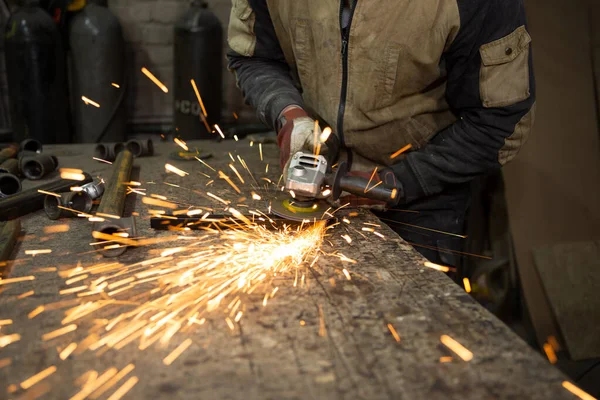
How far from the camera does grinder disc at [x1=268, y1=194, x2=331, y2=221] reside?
5.80 feet

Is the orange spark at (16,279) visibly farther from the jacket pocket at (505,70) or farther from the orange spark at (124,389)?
the jacket pocket at (505,70)

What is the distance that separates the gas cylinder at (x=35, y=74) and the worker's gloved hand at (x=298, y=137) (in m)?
2.57

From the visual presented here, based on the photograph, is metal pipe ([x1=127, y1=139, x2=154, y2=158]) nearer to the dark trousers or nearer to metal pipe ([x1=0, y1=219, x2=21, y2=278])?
metal pipe ([x1=0, y1=219, x2=21, y2=278])

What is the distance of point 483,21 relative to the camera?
1.81 metres

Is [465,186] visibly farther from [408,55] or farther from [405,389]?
[405,389]

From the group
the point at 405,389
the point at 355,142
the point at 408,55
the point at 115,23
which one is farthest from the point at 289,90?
the point at 115,23

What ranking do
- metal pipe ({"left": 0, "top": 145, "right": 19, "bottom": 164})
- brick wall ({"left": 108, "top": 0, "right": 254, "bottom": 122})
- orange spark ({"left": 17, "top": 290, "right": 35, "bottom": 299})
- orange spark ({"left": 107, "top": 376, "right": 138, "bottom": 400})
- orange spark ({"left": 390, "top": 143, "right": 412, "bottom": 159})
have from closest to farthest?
orange spark ({"left": 107, "top": 376, "right": 138, "bottom": 400}), orange spark ({"left": 17, "top": 290, "right": 35, "bottom": 299}), orange spark ({"left": 390, "top": 143, "right": 412, "bottom": 159}), metal pipe ({"left": 0, "top": 145, "right": 19, "bottom": 164}), brick wall ({"left": 108, "top": 0, "right": 254, "bottom": 122})

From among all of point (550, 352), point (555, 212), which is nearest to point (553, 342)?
point (550, 352)

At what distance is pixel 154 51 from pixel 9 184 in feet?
8.58

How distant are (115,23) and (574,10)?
3.05 meters

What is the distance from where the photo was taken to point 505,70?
1859mm

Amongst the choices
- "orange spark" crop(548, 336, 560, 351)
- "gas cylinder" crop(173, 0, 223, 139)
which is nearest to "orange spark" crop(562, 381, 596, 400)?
"orange spark" crop(548, 336, 560, 351)

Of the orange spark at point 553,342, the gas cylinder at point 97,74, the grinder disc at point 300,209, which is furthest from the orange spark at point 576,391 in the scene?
the gas cylinder at point 97,74

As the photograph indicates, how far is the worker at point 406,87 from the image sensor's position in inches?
72.0
